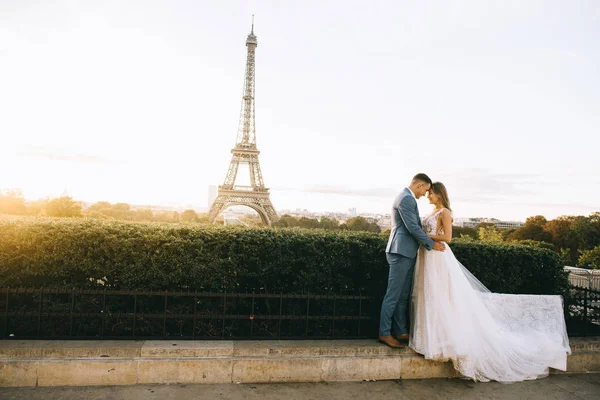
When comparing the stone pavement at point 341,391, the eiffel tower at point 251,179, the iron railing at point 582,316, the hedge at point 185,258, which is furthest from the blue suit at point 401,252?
the eiffel tower at point 251,179

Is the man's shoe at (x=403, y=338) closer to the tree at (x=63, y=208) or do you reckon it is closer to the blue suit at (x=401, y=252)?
the blue suit at (x=401, y=252)

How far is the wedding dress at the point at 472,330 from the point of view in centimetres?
437

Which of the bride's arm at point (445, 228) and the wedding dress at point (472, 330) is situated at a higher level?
the bride's arm at point (445, 228)

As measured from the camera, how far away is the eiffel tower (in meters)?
44.4

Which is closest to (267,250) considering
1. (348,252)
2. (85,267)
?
(348,252)

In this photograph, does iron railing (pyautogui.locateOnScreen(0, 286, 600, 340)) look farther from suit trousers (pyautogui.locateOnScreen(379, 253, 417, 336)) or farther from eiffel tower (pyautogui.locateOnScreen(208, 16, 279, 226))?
eiffel tower (pyautogui.locateOnScreen(208, 16, 279, 226))

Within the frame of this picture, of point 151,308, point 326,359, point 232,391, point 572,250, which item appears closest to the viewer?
point 232,391

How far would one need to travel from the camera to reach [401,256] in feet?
14.9

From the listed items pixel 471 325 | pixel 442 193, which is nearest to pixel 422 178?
pixel 442 193

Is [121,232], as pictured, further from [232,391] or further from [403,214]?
[403,214]

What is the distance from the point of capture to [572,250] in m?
49.5

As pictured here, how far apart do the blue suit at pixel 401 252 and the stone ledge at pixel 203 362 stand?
0.31 m

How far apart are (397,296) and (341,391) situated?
3.63 ft

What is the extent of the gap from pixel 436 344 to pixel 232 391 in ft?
6.58
